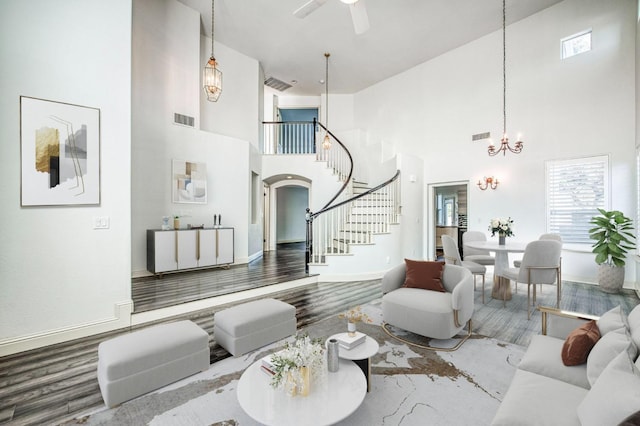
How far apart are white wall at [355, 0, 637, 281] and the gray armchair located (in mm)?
4038

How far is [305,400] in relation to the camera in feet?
5.46

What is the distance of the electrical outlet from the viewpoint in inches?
126

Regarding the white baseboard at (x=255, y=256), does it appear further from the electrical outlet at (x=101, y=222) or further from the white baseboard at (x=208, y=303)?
the electrical outlet at (x=101, y=222)

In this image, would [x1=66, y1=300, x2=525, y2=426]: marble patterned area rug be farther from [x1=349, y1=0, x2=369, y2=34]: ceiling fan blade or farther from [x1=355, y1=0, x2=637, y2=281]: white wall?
[x1=355, y1=0, x2=637, y2=281]: white wall

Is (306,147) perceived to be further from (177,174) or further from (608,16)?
(608,16)

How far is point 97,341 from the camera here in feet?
9.94

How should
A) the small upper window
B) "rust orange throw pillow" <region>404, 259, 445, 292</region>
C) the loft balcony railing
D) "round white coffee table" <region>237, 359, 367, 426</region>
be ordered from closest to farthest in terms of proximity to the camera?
"round white coffee table" <region>237, 359, 367, 426</region>, "rust orange throw pillow" <region>404, 259, 445, 292</region>, the small upper window, the loft balcony railing

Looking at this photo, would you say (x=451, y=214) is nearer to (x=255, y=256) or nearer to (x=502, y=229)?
(x=502, y=229)

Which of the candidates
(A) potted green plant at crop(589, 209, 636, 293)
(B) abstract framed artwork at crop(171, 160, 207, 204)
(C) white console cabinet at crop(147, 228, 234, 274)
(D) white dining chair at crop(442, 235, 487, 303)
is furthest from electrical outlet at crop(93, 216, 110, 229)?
(A) potted green plant at crop(589, 209, 636, 293)

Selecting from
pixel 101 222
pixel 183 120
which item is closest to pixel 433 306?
pixel 101 222

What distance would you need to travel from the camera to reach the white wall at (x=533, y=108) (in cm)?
504

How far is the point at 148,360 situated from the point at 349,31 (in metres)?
7.21

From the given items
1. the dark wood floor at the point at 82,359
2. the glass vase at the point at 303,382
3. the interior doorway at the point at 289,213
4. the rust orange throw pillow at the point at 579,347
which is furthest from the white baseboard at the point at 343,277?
the interior doorway at the point at 289,213

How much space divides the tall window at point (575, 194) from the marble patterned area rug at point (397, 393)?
13.3 feet
